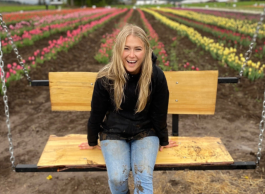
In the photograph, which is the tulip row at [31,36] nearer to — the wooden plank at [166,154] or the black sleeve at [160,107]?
the wooden plank at [166,154]

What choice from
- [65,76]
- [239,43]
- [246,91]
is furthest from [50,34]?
[65,76]

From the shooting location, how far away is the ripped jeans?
187cm

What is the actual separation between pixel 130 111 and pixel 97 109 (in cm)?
26

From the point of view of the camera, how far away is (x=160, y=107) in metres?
2.12

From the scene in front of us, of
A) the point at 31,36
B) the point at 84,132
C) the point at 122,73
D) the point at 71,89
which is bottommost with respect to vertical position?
the point at 84,132

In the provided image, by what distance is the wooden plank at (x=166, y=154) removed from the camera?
2055mm

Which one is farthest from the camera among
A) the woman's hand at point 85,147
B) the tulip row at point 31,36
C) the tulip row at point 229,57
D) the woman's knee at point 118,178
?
the tulip row at point 31,36

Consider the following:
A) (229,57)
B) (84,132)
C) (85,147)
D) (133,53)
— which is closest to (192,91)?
(133,53)

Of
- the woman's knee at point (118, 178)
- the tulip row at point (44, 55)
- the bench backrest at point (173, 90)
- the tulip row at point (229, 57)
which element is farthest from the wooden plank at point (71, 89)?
the tulip row at point (229, 57)

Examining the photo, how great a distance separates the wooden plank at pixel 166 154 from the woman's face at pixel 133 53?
28.2 inches

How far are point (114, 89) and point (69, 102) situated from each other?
0.71 m

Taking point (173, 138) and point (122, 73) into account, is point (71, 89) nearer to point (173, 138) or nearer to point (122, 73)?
point (122, 73)

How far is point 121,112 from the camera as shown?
2.16m

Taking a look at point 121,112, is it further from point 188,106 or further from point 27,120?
point 27,120
